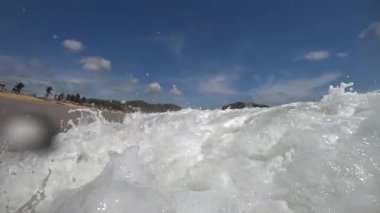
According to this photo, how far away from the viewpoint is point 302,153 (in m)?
4.87

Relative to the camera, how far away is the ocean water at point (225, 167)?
4184 mm

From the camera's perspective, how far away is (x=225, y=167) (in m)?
5.21

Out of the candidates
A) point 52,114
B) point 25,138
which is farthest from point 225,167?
point 52,114

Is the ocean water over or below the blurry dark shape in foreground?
over

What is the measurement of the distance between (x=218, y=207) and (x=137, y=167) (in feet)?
4.19

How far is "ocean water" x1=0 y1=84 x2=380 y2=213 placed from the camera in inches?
165

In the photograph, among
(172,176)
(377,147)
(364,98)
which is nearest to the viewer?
(377,147)

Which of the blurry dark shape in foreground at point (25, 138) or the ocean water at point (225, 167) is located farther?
the blurry dark shape in foreground at point (25, 138)

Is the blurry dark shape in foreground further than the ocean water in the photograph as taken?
Yes

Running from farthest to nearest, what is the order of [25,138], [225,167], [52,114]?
[52,114], [25,138], [225,167]

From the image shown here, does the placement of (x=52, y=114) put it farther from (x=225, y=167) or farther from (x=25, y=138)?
(x=225, y=167)

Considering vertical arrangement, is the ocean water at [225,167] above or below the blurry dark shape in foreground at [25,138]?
above

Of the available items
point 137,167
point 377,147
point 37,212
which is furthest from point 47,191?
point 377,147

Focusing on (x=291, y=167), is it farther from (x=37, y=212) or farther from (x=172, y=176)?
(x=37, y=212)
